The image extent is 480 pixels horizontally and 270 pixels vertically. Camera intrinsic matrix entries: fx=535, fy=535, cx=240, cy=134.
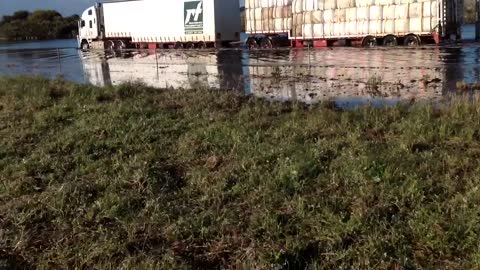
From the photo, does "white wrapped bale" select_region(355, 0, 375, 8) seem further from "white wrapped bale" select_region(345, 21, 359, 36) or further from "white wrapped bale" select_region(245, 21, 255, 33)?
"white wrapped bale" select_region(245, 21, 255, 33)

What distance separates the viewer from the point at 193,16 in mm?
39906

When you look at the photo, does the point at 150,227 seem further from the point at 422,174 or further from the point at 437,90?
the point at 437,90

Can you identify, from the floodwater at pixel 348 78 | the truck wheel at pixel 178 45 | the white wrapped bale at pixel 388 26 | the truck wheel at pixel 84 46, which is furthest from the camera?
the truck wheel at pixel 84 46

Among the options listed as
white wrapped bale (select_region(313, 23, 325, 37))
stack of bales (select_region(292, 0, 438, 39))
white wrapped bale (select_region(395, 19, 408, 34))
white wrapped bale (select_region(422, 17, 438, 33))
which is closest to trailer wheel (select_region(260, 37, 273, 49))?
stack of bales (select_region(292, 0, 438, 39))

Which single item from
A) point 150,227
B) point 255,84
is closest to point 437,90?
point 255,84

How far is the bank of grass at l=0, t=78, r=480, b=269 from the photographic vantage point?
3.99 meters

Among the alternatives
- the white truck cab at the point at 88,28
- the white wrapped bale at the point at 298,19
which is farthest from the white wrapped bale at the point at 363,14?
the white truck cab at the point at 88,28

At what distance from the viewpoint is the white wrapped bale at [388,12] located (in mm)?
31781

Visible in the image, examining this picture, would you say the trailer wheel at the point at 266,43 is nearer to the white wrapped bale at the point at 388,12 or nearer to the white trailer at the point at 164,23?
the white trailer at the point at 164,23

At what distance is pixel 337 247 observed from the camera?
3975mm

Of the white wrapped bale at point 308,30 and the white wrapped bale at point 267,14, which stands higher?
the white wrapped bale at point 267,14

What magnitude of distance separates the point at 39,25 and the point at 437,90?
92.5m

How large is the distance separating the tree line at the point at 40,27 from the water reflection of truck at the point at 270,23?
1912 inches

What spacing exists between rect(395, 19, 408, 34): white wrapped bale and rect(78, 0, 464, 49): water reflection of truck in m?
0.06
